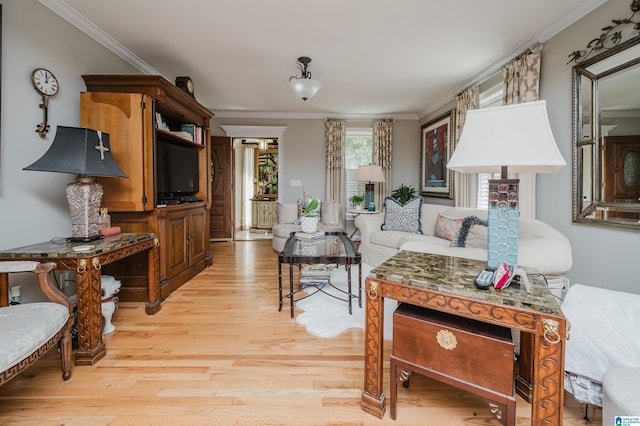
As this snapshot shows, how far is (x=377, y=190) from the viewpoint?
5.99 m

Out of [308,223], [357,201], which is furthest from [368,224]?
[357,201]

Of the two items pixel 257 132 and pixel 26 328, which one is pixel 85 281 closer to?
pixel 26 328

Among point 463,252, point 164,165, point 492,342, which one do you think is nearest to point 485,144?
point 492,342

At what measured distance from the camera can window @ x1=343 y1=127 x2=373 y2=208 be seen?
19.9 feet

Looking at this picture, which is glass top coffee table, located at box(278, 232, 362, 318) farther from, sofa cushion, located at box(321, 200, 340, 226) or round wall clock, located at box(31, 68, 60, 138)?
round wall clock, located at box(31, 68, 60, 138)

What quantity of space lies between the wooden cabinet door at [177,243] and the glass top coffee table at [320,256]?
49.9 inches

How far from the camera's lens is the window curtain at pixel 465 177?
3.95 metres

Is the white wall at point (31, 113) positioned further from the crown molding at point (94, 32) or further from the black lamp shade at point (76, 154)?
the black lamp shade at point (76, 154)

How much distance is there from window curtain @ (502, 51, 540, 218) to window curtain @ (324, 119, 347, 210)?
318cm

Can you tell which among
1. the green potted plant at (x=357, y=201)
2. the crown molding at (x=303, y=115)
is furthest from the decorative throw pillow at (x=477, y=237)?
the crown molding at (x=303, y=115)

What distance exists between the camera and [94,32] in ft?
9.08

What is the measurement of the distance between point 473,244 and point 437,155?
2.72 meters

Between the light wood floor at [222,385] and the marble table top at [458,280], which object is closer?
the marble table top at [458,280]

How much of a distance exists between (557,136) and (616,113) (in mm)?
546
